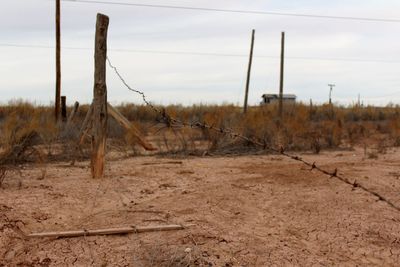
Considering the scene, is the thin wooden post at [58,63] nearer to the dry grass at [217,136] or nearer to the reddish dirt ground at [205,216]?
the dry grass at [217,136]

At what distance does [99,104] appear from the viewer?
9727 mm

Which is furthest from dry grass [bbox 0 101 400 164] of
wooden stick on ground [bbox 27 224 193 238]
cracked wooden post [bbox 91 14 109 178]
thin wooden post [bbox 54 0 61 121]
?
wooden stick on ground [bbox 27 224 193 238]

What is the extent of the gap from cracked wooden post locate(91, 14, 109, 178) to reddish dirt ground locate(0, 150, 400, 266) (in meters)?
0.33

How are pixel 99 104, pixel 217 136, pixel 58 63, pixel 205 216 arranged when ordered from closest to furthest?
1. pixel 205 216
2. pixel 99 104
3. pixel 217 136
4. pixel 58 63

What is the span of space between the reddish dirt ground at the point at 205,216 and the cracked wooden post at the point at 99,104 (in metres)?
0.33

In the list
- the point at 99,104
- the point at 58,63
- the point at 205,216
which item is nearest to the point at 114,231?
the point at 205,216

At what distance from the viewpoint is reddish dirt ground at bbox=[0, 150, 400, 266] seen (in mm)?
6363

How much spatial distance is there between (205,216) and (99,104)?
3077mm

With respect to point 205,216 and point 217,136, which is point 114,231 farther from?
point 217,136

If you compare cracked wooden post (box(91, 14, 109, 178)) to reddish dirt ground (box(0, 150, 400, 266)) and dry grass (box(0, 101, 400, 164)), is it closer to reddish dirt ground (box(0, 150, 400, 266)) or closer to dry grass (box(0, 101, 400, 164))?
reddish dirt ground (box(0, 150, 400, 266))

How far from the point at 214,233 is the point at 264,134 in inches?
406

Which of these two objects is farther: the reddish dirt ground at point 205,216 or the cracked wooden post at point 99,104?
the cracked wooden post at point 99,104

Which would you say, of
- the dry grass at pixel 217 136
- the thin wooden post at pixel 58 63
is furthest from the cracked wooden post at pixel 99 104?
the thin wooden post at pixel 58 63

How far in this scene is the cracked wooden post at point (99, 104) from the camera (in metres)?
9.73
